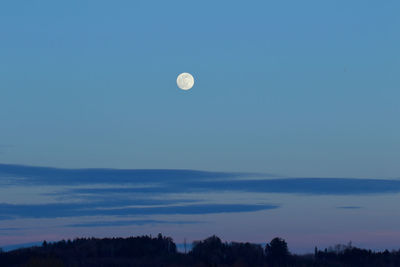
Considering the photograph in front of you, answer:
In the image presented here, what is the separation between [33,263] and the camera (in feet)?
627

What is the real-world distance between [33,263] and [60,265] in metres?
7.32

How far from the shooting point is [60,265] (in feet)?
639
